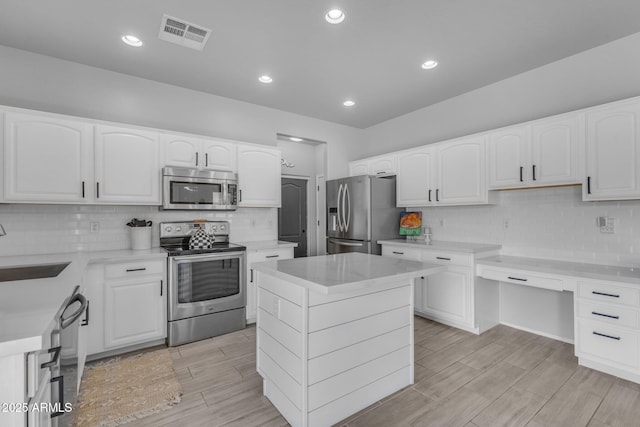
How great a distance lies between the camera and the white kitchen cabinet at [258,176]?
3805 mm

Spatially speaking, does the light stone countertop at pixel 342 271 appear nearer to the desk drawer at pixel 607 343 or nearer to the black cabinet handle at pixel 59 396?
the black cabinet handle at pixel 59 396

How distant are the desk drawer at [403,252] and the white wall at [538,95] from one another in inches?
63.5

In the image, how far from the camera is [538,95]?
3217 mm

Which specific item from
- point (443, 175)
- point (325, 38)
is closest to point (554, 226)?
point (443, 175)

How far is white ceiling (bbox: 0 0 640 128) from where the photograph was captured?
2260mm

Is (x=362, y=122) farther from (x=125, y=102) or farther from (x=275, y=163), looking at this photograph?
(x=125, y=102)

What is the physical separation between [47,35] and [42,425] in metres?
3.08

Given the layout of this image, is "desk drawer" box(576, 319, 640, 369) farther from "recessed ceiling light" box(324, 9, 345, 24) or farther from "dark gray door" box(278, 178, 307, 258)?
"dark gray door" box(278, 178, 307, 258)

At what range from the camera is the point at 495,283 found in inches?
139

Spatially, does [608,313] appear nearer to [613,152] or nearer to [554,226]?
[554,226]

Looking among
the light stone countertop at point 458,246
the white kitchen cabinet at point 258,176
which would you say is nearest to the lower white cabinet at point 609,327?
the light stone countertop at point 458,246

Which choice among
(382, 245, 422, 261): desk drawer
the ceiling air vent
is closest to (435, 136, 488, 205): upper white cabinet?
(382, 245, 422, 261): desk drawer

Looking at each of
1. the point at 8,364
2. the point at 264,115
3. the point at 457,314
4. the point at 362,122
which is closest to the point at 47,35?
the point at 264,115

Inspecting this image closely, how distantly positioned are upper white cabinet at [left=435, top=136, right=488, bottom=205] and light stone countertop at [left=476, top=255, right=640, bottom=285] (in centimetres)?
73
